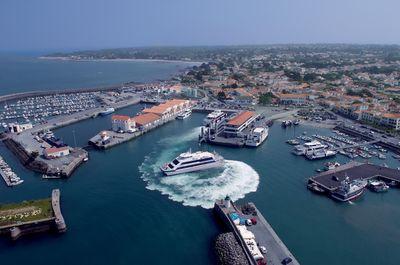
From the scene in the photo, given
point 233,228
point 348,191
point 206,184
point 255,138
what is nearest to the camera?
point 233,228

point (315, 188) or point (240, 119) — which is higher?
point (240, 119)

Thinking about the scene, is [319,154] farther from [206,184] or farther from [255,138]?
[206,184]

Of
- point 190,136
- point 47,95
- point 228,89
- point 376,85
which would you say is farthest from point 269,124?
point 47,95

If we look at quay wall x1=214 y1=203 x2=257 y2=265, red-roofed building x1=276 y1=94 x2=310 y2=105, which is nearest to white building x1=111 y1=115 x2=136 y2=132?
quay wall x1=214 y1=203 x2=257 y2=265

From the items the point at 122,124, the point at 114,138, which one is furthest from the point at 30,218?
the point at 122,124

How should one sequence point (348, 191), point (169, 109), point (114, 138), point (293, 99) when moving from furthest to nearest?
point (293, 99)
point (169, 109)
point (114, 138)
point (348, 191)

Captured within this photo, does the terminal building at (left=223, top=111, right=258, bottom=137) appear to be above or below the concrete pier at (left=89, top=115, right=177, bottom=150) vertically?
above

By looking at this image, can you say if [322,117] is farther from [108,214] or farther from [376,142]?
A: [108,214]

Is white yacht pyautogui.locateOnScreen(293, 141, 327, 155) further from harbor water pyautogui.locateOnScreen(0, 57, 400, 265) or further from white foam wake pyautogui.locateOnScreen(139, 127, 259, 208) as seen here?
white foam wake pyautogui.locateOnScreen(139, 127, 259, 208)
